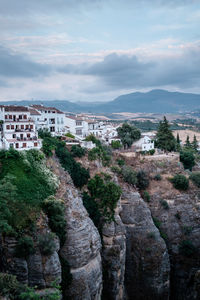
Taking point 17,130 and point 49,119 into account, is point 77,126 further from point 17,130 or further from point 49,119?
point 17,130

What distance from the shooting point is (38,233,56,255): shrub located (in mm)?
22700

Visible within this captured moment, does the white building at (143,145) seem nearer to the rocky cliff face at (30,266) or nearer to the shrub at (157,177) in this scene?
the shrub at (157,177)

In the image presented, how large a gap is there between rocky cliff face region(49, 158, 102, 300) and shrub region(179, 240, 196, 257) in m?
16.6

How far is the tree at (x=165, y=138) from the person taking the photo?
57719mm

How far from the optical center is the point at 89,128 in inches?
2499

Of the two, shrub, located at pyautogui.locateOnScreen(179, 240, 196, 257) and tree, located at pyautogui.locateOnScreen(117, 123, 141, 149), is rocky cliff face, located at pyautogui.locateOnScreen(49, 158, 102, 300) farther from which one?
tree, located at pyautogui.locateOnScreen(117, 123, 141, 149)

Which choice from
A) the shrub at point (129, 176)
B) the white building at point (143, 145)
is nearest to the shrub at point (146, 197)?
the shrub at point (129, 176)

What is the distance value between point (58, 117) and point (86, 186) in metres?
21.2

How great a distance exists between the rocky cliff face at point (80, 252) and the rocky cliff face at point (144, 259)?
33.9 feet

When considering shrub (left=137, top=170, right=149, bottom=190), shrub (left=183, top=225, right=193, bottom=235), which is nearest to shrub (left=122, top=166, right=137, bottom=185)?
shrub (left=137, top=170, right=149, bottom=190)

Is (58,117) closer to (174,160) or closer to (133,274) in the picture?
(174,160)

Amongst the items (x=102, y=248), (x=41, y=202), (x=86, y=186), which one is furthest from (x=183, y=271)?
(x=41, y=202)

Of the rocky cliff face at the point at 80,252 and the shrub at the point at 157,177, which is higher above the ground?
the shrub at the point at 157,177

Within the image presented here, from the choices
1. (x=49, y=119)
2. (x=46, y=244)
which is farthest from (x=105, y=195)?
(x=49, y=119)
